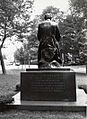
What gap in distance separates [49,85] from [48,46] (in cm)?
165

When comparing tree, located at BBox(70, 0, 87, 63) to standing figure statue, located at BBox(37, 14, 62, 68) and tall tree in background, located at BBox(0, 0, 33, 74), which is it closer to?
tall tree in background, located at BBox(0, 0, 33, 74)

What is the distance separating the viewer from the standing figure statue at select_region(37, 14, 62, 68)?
9.70m

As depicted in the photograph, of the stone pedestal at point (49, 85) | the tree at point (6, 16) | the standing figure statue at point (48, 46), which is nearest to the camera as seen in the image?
the stone pedestal at point (49, 85)

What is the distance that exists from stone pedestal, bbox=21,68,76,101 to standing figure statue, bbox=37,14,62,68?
2.17 feet

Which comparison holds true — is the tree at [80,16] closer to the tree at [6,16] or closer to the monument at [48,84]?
the tree at [6,16]

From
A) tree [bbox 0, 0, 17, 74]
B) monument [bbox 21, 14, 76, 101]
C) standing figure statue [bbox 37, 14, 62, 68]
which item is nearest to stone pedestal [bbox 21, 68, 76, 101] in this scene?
monument [bbox 21, 14, 76, 101]

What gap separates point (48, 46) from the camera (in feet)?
32.0

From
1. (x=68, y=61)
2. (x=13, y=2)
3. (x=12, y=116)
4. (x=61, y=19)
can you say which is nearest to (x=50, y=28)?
(x=12, y=116)

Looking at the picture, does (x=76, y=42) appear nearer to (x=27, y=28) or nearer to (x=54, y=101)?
(x=27, y=28)

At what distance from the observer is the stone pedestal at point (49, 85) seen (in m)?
8.82

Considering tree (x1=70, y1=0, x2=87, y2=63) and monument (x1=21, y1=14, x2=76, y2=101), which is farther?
tree (x1=70, y1=0, x2=87, y2=63)

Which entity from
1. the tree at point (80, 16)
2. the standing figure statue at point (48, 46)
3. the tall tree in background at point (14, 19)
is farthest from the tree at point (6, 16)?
the standing figure statue at point (48, 46)

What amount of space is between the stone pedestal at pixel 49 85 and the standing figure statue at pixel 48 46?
2.17ft

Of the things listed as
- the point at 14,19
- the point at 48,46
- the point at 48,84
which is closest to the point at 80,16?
the point at 14,19
